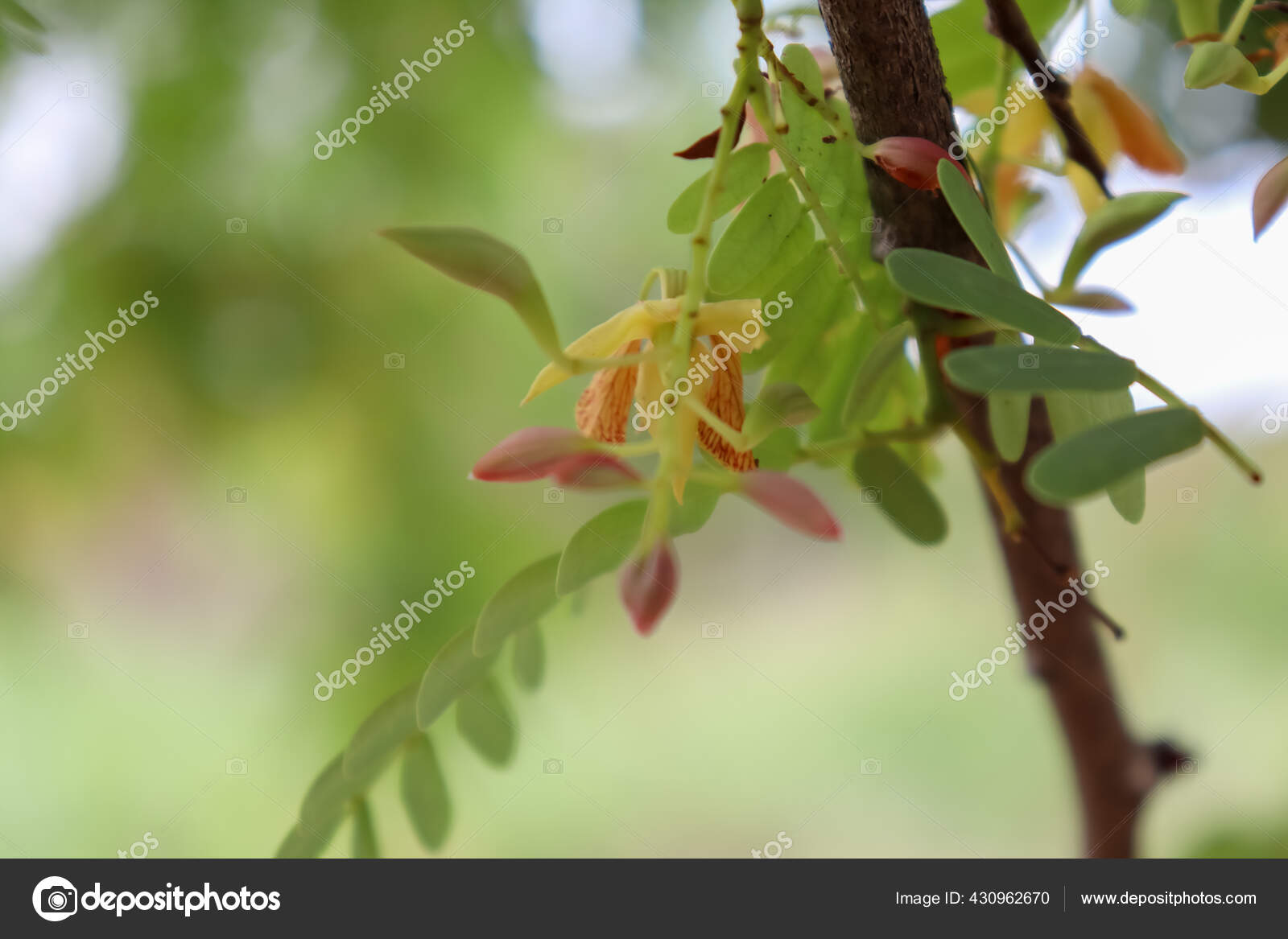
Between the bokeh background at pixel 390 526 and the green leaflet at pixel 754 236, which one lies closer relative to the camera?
the green leaflet at pixel 754 236

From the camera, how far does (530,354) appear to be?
845 millimetres

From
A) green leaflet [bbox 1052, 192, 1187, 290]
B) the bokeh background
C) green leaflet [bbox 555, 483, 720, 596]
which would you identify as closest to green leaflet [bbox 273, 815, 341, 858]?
green leaflet [bbox 555, 483, 720, 596]

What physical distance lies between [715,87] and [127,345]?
23.2 inches

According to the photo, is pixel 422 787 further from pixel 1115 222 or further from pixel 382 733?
pixel 1115 222

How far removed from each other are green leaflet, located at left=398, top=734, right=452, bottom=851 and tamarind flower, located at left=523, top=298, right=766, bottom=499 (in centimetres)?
12

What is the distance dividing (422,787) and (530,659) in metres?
0.05

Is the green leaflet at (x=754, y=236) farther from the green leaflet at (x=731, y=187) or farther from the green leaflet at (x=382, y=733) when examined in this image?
the green leaflet at (x=382, y=733)

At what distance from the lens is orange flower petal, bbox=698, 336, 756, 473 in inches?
6.6

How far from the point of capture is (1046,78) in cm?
22

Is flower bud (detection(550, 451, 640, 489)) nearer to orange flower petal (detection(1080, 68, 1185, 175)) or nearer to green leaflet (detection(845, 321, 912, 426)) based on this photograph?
green leaflet (detection(845, 321, 912, 426))

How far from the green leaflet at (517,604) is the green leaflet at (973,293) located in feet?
0.31

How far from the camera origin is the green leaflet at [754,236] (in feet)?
0.61
